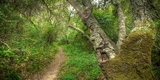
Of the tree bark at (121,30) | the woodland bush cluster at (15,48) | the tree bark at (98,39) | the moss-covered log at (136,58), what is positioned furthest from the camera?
the woodland bush cluster at (15,48)

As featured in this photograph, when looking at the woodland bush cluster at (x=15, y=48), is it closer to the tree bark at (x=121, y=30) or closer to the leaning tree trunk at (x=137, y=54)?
the leaning tree trunk at (x=137, y=54)

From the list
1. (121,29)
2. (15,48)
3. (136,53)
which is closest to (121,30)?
(121,29)

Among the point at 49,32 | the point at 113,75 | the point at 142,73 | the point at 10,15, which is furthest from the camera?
the point at 49,32

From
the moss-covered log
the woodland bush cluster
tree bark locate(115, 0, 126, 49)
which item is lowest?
the moss-covered log

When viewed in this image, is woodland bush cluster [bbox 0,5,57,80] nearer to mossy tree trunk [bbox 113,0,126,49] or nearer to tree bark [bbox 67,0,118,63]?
tree bark [bbox 67,0,118,63]

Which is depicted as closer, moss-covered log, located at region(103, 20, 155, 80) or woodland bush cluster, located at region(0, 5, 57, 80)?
moss-covered log, located at region(103, 20, 155, 80)

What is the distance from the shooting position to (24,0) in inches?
253

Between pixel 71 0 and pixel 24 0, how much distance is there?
3599 mm

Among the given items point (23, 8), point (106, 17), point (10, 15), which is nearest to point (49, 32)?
point (106, 17)

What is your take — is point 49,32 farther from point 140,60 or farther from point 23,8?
point 140,60

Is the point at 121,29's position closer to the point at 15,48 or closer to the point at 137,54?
the point at 137,54

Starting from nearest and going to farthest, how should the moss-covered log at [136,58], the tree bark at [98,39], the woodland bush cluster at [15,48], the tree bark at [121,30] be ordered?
1. the moss-covered log at [136,58]
2. the tree bark at [98,39]
3. the tree bark at [121,30]
4. the woodland bush cluster at [15,48]

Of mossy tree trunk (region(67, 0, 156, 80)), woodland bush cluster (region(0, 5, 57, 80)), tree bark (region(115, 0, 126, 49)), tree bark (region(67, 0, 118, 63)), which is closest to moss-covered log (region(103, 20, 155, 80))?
mossy tree trunk (region(67, 0, 156, 80))

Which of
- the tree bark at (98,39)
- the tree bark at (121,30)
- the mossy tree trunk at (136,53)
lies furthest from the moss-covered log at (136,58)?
the tree bark at (121,30)
